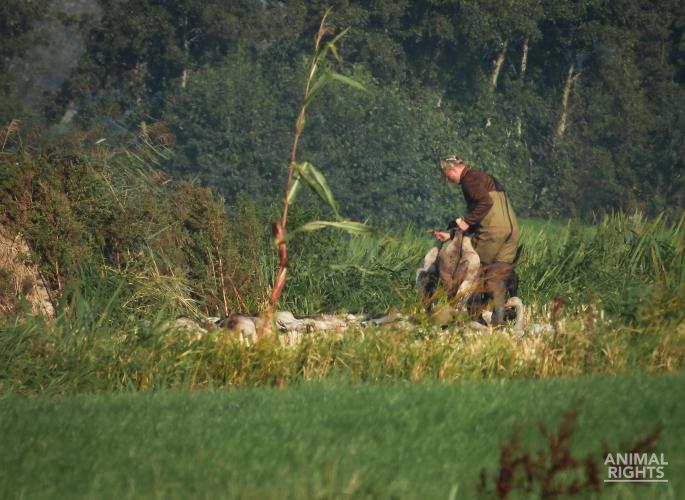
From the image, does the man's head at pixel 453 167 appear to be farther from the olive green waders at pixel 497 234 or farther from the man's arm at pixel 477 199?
the olive green waders at pixel 497 234

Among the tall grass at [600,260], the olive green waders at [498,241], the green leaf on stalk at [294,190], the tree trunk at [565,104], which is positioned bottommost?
the tree trunk at [565,104]

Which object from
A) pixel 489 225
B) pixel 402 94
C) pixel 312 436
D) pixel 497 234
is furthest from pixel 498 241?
pixel 402 94

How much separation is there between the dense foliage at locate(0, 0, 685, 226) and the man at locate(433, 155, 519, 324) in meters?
19.1

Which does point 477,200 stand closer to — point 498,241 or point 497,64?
point 498,241

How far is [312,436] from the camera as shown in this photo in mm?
6328

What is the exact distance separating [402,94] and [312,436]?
85.7 ft

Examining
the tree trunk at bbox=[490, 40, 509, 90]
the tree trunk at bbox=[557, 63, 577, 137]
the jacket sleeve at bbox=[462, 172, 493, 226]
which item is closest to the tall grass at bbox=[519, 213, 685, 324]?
the jacket sleeve at bbox=[462, 172, 493, 226]

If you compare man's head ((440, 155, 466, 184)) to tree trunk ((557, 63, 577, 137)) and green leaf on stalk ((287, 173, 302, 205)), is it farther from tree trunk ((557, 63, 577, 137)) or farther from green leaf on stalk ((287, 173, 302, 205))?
tree trunk ((557, 63, 577, 137))

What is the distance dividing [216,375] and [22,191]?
396 centimetres

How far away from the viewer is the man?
10.5 m

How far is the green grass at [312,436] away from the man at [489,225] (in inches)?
109

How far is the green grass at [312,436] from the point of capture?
5555 mm

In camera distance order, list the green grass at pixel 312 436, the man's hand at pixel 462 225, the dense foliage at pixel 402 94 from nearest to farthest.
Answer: the green grass at pixel 312 436, the man's hand at pixel 462 225, the dense foliage at pixel 402 94

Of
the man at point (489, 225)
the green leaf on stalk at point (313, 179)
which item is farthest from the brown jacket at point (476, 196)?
the green leaf on stalk at point (313, 179)
